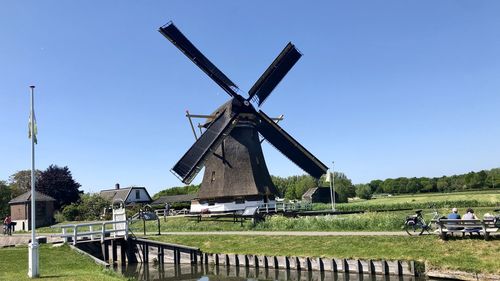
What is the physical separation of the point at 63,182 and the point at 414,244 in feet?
166

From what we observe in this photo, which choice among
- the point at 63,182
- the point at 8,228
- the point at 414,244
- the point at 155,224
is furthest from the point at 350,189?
the point at 414,244

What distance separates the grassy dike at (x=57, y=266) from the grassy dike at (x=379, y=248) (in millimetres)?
6054

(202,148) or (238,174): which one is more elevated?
(202,148)

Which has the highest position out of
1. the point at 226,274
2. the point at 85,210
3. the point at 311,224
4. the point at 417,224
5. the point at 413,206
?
the point at 85,210

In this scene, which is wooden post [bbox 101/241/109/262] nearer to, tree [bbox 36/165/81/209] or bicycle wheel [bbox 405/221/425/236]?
bicycle wheel [bbox 405/221/425/236]

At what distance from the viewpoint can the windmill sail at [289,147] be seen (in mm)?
36344

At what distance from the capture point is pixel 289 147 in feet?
121

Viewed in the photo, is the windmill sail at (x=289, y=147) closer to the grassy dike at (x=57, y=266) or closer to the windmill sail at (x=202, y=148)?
the windmill sail at (x=202, y=148)

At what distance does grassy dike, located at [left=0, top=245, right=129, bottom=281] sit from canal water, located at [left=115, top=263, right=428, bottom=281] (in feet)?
8.78

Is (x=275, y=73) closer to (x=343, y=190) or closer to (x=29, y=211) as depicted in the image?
(x=29, y=211)

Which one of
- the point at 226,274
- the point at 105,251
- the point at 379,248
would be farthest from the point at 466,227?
the point at 105,251

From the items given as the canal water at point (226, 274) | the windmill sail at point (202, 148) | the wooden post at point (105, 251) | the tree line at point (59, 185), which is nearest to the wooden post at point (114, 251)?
the wooden post at point (105, 251)

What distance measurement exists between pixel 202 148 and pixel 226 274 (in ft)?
56.0

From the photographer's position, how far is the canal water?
15414mm
